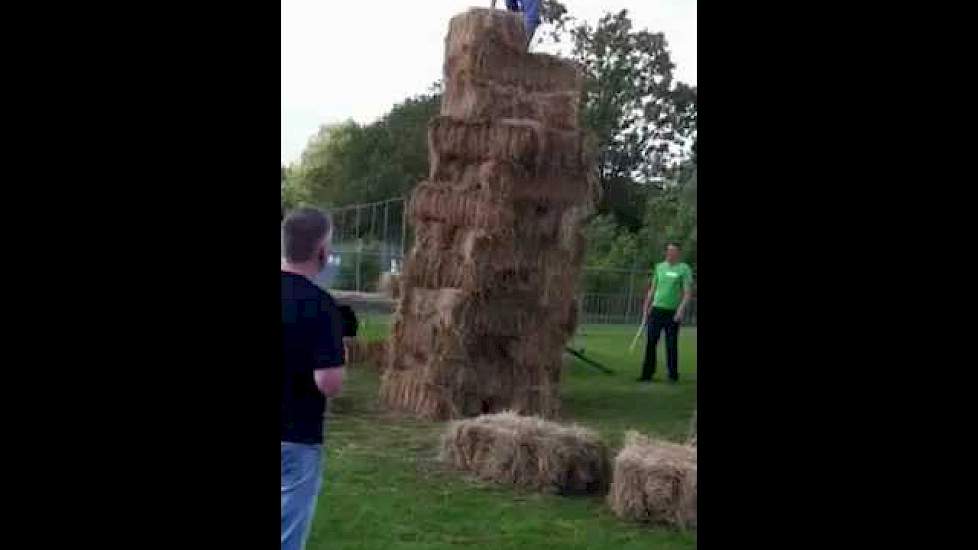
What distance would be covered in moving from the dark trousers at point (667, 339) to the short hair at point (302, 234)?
5.66 meters

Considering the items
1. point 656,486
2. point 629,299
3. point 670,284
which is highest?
point 670,284

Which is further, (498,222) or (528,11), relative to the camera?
(498,222)

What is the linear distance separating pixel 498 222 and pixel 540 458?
2.33 metres

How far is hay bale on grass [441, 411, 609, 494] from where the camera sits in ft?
16.9

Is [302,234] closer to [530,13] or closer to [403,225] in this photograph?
[530,13]

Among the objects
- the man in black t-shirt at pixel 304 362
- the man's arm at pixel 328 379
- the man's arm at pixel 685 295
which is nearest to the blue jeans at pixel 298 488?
the man in black t-shirt at pixel 304 362

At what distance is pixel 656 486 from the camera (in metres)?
4.63

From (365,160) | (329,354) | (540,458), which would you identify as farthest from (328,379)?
(365,160)

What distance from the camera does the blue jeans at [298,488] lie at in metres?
2.67

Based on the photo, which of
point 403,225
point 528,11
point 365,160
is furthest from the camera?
point 403,225

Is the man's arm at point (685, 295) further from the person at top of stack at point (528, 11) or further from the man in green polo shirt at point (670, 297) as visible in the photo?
the person at top of stack at point (528, 11)

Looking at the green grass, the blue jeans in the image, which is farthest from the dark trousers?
the blue jeans
